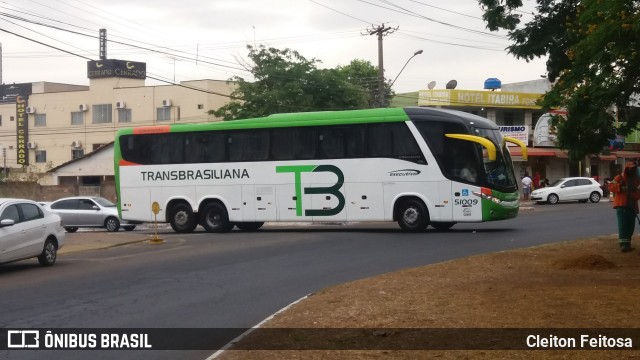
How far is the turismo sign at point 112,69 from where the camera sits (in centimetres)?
7100

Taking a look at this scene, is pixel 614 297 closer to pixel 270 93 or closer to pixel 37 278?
pixel 37 278

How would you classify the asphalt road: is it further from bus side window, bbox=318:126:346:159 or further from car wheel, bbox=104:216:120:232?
car wheel, bbox=104:216:120:232

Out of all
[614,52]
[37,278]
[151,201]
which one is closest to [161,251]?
[37,278]

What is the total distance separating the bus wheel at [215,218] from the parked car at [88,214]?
7458 millimetres

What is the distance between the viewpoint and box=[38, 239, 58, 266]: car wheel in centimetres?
1789

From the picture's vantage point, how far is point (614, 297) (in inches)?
408

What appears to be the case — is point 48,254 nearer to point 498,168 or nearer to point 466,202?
point 466,202

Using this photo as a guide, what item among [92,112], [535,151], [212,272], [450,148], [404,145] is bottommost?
[212,272]

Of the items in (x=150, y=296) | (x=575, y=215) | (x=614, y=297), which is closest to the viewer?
(x=614, y=297)

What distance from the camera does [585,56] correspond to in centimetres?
1348

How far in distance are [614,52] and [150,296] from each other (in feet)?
26.4

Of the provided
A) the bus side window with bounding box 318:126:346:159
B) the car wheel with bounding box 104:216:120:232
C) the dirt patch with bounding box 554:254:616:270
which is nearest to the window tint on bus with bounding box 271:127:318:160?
the bus side window with bounding box 318:126:346:159

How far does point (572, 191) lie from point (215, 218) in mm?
23760

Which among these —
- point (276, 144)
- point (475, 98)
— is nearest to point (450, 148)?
point (276, 144)
